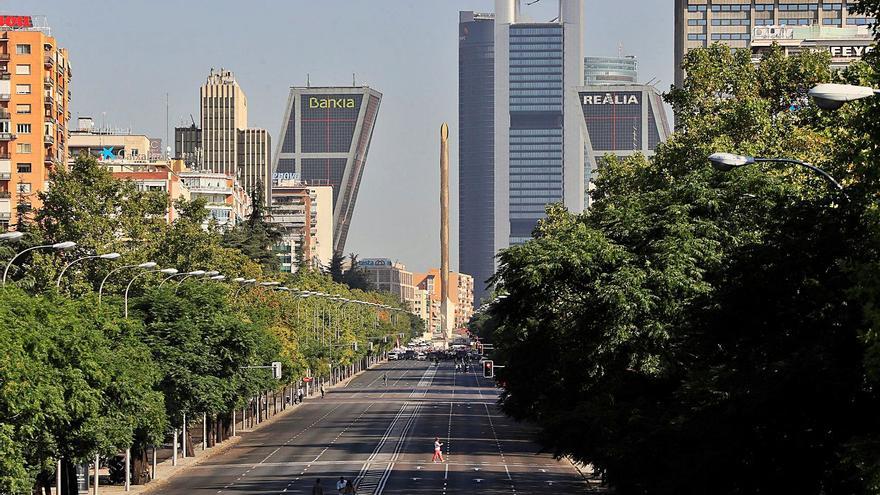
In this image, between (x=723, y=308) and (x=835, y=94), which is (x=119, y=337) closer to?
(x=723, y=308)

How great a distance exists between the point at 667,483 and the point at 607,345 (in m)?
15.4

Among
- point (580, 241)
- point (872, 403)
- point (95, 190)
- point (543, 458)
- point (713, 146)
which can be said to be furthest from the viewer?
point (95, 190)

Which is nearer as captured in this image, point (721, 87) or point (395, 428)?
point (721, 87)

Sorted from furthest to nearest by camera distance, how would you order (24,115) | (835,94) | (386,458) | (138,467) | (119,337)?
(24,115)
(386,458)
(138,467)
(119,337)
(835,94)

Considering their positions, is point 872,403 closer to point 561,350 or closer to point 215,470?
point 561,350

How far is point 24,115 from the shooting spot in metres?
158

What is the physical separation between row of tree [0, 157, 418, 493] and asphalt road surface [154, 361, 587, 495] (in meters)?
3.70

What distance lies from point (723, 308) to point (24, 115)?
408 feet

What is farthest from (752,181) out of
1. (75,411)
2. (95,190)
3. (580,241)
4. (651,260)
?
(95,190)

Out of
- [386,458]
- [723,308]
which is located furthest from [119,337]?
[723,308]

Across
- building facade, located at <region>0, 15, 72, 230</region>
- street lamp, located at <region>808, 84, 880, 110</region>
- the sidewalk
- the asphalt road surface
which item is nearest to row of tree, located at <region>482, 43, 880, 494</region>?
the asphalt road surface

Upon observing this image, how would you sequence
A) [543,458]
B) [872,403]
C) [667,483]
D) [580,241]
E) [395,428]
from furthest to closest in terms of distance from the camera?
[395,428]
[543,458]
[580,241]
[667,483]
[872,403]

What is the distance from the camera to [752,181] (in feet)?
200

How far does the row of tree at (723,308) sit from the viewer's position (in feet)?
115
